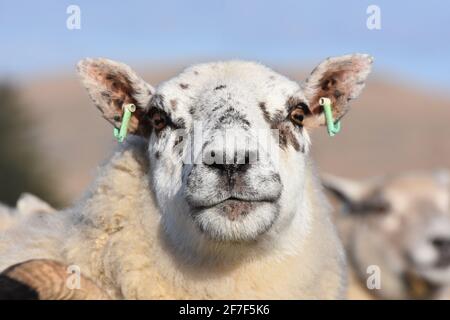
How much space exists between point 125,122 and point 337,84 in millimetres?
1552

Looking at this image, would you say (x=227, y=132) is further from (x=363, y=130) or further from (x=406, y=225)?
(x=363, y=130)

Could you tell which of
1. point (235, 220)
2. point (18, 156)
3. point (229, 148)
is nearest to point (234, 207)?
point (235, 220)

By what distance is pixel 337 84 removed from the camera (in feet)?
21.4

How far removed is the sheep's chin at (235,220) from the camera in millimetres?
5359

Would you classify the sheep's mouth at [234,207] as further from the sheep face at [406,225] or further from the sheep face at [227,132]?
the sheep face at [406,225]

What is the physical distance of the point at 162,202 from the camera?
5.86 m

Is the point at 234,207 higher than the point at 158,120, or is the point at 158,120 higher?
the point at 158,120

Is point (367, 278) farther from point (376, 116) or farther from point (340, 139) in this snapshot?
point (376, 116)

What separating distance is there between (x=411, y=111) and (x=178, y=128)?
76660 mm

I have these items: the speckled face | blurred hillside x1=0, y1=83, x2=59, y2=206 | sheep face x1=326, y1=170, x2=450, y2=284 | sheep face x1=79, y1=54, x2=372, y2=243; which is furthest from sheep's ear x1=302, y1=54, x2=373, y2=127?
blurred hillside x1=0, y1=83, x2=59, y2=206

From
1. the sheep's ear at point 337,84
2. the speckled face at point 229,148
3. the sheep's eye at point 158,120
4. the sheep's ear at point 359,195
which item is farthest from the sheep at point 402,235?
the sheep's eye at point 158,120

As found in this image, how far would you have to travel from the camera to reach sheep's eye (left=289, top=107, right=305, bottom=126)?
6.13m

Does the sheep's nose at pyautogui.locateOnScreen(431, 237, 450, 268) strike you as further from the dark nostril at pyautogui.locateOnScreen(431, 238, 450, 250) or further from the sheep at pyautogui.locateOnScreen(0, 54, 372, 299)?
the sheep at pyautogui.locateOnScreen(0, 54, 372, 299)

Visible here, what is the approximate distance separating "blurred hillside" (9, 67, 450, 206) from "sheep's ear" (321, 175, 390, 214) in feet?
104
